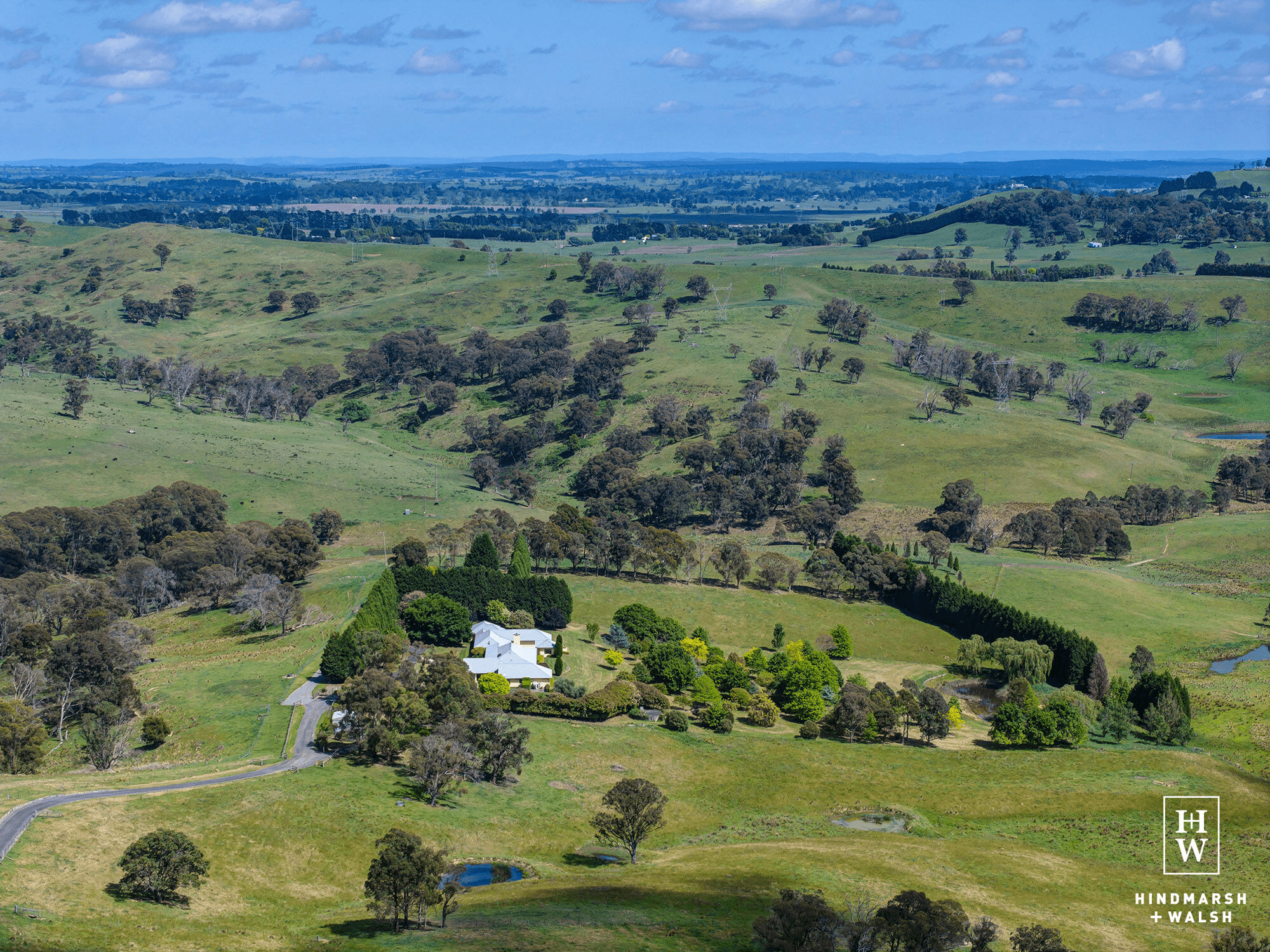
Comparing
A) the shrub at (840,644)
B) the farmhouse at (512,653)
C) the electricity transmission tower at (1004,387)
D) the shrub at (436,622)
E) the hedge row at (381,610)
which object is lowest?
the shrub at (840,644)

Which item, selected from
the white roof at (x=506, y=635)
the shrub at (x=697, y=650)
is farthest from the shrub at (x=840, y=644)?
the white roof at (x=506, y=635)

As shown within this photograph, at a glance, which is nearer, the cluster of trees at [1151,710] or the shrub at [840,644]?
the cluster of trees at [1151,710]

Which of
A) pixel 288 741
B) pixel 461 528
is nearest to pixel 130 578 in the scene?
pixel 461 528

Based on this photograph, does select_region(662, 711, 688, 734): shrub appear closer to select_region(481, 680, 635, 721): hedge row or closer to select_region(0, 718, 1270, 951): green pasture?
select_region(0, 718, 1270, 951): green pasture

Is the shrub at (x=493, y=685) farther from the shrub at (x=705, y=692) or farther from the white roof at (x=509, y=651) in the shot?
the shrub at (x=705, y=692)

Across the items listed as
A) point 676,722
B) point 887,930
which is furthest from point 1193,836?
point 676,722

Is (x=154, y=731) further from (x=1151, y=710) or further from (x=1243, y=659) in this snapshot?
(x=1243, y=659)

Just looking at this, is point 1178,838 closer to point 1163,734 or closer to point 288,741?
point 1163,734

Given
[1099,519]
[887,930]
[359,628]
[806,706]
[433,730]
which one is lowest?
[806,706]
